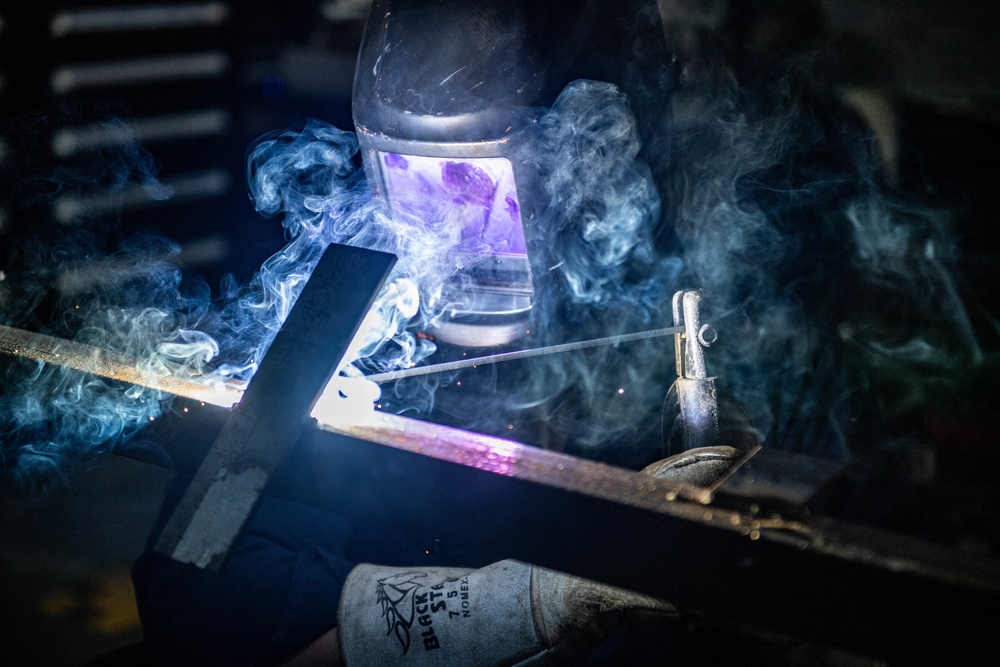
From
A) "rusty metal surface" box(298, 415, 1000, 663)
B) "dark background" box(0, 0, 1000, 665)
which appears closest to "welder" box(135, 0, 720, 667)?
"rusty metal surface" box(298, 415, 1000, 663)

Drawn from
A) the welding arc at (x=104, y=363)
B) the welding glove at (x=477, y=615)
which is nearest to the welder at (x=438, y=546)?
the welding glove at (x=477, y=615)

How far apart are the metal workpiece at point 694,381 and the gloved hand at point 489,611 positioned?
0.43 m

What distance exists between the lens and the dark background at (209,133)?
2.76 metres

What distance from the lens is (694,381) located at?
2211mm

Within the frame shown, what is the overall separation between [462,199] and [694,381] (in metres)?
1.54

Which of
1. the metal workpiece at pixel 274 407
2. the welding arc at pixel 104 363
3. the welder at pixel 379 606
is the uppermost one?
the metal workpiece at pixel 274 407

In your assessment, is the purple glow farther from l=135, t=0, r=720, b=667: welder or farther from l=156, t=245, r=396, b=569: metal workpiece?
l=156, t=245, r=396, b=569: metal workpiece

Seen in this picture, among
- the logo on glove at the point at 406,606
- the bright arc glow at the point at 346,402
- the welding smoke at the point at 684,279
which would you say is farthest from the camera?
the welding smoke at the point at 684,279

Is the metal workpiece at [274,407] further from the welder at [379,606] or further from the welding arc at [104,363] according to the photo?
the welder at [379,606]

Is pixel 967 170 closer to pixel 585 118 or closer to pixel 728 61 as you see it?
pixel 728 61

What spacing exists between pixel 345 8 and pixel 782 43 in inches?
99.7

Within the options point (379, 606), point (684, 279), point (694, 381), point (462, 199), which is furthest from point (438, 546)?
point (684, 279)

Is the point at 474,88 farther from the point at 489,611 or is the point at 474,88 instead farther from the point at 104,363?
the point at 489,611

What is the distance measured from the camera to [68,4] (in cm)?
412
